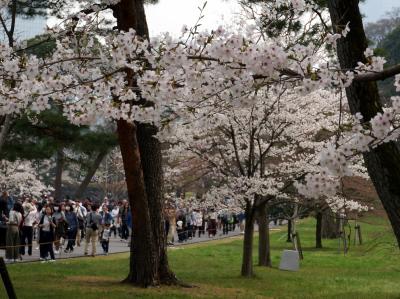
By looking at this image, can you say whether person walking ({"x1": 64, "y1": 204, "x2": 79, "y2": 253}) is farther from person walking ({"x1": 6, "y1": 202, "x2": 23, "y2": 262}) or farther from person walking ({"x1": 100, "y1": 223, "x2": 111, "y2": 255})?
person walking ({"x1": 6, "y1": 202, "x2": 23, "y2": 262})

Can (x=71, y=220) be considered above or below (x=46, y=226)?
above

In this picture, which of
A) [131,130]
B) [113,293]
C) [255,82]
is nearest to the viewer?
[255,82]

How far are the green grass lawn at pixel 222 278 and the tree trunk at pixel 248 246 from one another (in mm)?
278

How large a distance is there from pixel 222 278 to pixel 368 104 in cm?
848

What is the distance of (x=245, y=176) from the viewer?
558 inches

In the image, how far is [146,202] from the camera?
10.6m

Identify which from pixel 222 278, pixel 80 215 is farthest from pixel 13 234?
pixel 222 278

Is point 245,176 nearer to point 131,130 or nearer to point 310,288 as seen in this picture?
point 310,288

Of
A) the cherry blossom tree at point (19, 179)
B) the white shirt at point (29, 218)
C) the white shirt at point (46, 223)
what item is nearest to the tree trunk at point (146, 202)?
the white shirt at point (46, 223)

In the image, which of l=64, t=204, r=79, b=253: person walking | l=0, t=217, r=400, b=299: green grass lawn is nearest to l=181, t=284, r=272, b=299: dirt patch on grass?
l=0, t=217, r=400, b=299: green grass lawn

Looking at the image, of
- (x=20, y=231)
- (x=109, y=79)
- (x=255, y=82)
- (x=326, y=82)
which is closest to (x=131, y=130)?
(x=109, y=79)

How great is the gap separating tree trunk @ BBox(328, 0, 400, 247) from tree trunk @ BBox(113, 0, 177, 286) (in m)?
5.03

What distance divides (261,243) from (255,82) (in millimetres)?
12474

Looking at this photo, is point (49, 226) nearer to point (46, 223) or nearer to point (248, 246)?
point (46, 223)
